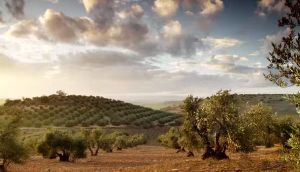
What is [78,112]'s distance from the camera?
466ft

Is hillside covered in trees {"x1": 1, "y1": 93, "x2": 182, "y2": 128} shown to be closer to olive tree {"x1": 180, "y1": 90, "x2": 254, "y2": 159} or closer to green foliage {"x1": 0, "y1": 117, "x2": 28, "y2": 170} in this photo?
green foliage {"x1": 0, "y1": 117, "x2": 28, "y2": 170}

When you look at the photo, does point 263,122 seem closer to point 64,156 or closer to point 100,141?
point 64,156

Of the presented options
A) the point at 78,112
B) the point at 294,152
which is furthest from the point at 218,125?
the point at 78,112

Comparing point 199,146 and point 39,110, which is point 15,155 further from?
point 39,110

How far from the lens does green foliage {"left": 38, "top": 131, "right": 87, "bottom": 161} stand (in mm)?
55469

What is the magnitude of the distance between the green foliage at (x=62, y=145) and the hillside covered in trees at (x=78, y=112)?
5836 cm

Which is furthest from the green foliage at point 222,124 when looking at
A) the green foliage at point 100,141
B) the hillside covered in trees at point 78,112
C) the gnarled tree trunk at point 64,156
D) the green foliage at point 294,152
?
the hillside covered in trees at point 78,112

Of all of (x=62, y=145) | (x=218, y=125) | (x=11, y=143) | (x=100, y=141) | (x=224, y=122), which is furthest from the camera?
(x=100, y=141)

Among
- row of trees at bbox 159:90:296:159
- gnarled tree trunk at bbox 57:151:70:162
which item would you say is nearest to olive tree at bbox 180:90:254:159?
row of trees at bbox 159:90:296:159

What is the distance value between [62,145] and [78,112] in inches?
3434

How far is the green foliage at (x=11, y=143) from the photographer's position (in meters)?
36.5

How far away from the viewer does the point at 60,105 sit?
150m

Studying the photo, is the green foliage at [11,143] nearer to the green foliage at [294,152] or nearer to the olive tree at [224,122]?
the olive tree at [224,122]

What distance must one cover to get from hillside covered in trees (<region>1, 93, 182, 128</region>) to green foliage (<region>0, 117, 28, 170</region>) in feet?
254
